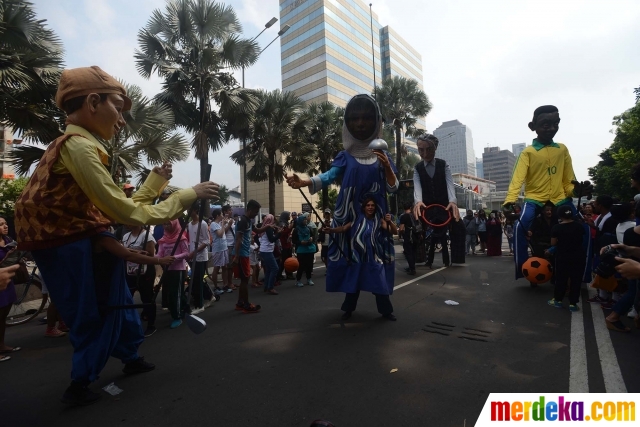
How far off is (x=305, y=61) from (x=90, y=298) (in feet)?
151

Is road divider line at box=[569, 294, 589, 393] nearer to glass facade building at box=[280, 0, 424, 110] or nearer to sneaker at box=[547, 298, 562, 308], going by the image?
sneaker at box=[547, 298, 562, 308]

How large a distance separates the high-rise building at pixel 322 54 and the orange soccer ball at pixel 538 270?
111ft

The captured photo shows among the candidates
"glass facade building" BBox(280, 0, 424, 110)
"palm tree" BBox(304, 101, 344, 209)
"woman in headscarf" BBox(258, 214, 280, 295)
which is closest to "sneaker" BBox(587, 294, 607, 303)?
"woman in headscarf" BBox(258, 214, 280, 295)

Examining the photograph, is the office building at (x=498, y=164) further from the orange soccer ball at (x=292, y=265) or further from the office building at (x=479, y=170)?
the orange soccer ball at (x=292, y=265)

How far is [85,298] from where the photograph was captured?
2340mm

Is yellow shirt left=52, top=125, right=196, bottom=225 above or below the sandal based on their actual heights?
above

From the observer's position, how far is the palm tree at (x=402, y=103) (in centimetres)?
2078

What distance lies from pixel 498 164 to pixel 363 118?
472ft

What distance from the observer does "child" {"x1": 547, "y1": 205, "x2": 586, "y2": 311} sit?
4.30 meters

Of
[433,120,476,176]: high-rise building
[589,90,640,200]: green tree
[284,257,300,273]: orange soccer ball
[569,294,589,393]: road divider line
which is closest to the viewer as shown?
[569,294,589,393]: road divider line

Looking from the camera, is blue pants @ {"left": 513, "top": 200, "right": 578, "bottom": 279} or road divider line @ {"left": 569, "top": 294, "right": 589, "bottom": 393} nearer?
road divider line @ {"left": 569, "top": 294, "right": 589, "bottom": 393}

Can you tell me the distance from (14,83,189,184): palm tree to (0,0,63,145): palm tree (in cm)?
109

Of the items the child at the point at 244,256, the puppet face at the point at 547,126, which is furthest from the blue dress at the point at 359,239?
the puppet face at the point at 547,126

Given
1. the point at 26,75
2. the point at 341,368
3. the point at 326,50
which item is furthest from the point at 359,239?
the point at 326,50
